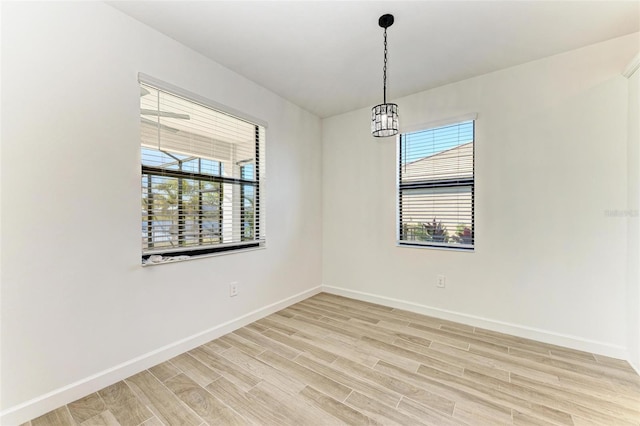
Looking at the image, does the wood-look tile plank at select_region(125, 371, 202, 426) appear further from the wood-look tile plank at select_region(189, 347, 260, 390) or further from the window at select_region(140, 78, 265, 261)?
the window at select_region(140, 78, 265, 261)

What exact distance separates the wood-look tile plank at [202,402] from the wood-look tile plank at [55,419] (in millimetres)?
503

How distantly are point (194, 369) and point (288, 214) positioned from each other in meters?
1.92

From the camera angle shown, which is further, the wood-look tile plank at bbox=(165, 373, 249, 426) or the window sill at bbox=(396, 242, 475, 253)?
the window sill at bbox=(396, 242, 475, 253)

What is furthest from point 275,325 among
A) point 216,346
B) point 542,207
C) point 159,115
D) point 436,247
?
point 542,207

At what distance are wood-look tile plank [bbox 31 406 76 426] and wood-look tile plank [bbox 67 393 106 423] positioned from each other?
0.07 ft

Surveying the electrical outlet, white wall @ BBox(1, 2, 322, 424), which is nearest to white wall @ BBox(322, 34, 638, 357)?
the electrical outlet

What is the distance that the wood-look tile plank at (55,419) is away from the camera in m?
1.53

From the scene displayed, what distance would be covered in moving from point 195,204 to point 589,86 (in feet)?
11.7

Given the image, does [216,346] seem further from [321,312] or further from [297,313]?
[321,312]

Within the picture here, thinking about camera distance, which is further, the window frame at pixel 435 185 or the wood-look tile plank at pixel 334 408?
the window frame at pixel 435 185

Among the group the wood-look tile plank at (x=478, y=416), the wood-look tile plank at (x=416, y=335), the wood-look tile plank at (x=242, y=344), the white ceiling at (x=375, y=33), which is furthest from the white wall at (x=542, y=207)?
the wood-look tile plank at (x=242, y=344)

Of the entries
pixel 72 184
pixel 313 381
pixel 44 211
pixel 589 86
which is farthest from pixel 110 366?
pixel 589 86

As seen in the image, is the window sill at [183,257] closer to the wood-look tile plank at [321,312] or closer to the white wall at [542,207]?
the wood-look tile plank at [321,312]

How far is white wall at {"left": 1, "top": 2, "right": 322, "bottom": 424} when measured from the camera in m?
1.52
